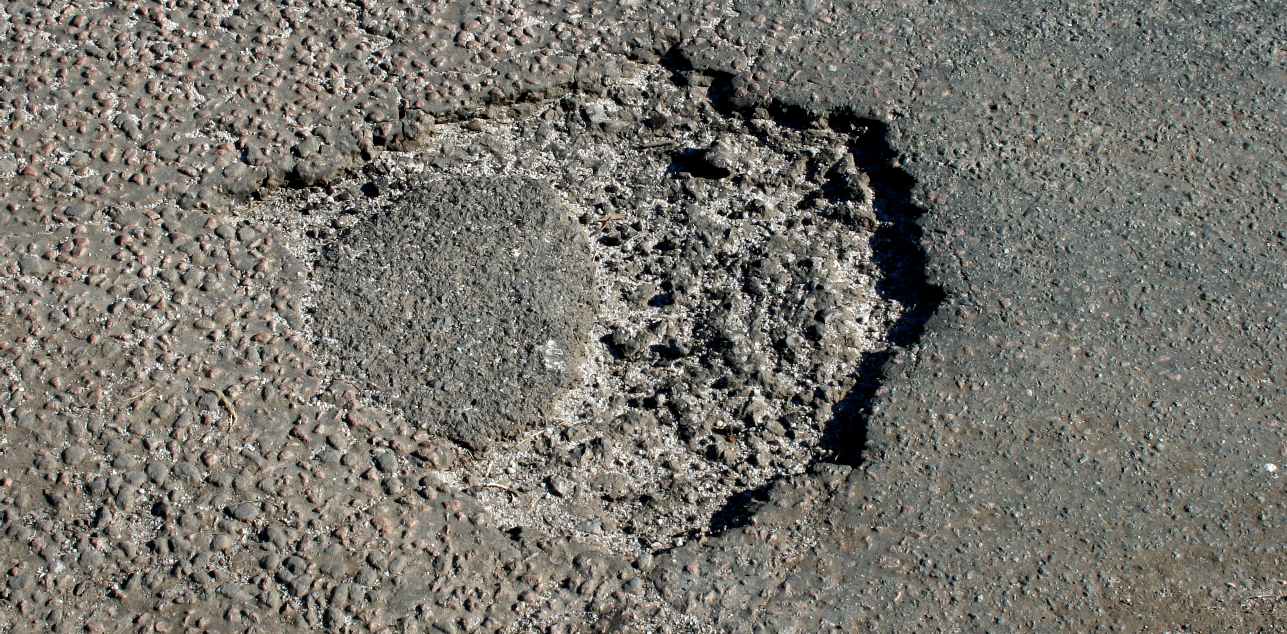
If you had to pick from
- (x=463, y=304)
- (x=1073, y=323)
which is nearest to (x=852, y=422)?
(x=1073, y=323)

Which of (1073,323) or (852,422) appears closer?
(852,422)

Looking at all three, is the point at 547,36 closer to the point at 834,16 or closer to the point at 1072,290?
the point at 834,16

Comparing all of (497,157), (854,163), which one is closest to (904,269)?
(854,163)

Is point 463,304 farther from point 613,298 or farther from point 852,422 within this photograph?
point 852,422

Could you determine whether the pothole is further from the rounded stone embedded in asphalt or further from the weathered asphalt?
the weathered asphalt

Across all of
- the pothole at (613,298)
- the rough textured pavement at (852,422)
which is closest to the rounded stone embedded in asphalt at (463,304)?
the pothole at (613,298)

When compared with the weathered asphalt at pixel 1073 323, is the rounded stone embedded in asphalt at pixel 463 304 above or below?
below

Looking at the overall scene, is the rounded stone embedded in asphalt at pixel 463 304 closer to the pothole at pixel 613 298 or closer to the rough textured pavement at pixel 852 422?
the pothole at pixel 613 298
